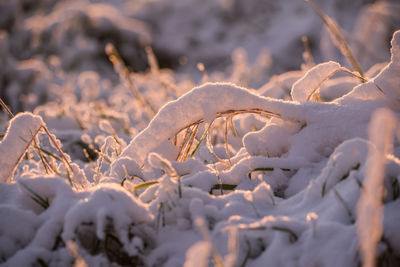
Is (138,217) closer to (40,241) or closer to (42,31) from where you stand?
(40,241)

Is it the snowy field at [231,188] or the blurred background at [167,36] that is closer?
the snowy field at [231,188]

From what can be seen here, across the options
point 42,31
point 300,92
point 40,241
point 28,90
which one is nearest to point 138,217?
point 40,241

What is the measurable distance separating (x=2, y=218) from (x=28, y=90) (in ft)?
21.3

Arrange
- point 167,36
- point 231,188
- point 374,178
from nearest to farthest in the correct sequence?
point 374,178, point 231,188, point 167,36

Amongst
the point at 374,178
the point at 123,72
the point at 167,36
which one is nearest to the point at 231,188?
the point at 374,178

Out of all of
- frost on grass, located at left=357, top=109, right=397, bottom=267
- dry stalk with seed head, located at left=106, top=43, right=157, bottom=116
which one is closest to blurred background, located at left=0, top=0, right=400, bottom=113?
dry stalk with seed head, located at left=106, top=43, right=157, bottom=116

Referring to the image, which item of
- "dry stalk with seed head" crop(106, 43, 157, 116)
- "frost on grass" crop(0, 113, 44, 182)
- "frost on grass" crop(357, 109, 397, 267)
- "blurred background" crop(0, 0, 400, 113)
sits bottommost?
"frost on grass" crop(357, 109, 397, 267)

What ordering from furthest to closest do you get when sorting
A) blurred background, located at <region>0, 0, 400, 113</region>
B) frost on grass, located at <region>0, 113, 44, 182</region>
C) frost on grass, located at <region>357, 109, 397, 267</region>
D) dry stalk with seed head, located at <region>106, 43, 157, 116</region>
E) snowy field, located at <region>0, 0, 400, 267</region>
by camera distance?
1. blurred background, located at <region>0, 0, 400, 113</region>
2. dry stalk with seed head, located at <region>106, 43, 157, 116</region>
3. frost on grass, located at <region>0, 113, 44, 182</region>
4. snowy field, located at <region>0, 0, 400, 267</region>
5. frost on grass, located at <region>357, 109, 397, 267</region>

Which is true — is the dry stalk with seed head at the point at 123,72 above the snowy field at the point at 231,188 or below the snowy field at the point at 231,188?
above

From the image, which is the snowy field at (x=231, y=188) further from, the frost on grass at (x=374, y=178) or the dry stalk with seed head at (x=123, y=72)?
the dry stalk with seed head at (x=123, y=72)

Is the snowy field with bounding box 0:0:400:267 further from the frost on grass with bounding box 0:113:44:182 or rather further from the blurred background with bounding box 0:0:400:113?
the blurred background with bounding box 0:0:400:113

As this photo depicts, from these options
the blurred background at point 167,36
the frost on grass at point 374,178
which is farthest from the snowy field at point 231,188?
the blurred background at point 167,36

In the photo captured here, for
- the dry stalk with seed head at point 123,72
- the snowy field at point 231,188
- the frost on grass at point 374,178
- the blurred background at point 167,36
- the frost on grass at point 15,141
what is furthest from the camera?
the blurred background at point 167,36

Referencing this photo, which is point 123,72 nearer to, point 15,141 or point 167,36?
point 15,141
